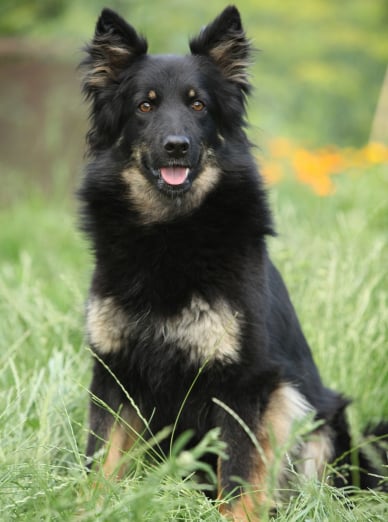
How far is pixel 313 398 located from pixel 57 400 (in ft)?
3.93

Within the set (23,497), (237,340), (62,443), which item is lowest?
(62,443)

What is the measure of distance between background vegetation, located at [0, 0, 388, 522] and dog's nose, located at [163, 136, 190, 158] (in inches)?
22.0

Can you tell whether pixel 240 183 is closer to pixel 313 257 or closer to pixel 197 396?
pixel 197 396

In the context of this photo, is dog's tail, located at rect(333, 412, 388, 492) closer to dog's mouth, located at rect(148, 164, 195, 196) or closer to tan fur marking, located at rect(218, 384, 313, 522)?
tan fur marking, located at rect(218, 384, 313, 522)

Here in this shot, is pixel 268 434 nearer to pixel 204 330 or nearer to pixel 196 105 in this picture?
pixel 204 330

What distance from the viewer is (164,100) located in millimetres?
3723

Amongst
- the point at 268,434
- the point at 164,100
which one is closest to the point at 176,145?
the point at 164,100

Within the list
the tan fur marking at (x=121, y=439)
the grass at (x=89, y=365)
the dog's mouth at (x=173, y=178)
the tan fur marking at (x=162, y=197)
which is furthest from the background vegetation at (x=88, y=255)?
the dog's mouth at (x=173, y=178)

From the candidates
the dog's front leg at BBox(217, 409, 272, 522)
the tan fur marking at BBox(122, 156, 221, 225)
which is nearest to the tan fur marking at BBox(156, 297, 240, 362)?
the dog's front leg at BBox(217, 409, 272, 522)

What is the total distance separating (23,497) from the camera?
266 cm

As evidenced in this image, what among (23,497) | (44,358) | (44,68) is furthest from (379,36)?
(23,497)

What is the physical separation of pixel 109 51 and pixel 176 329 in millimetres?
1358

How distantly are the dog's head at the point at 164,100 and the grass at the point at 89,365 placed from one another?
0.88 metres

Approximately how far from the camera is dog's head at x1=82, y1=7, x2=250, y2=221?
3.66 metres
